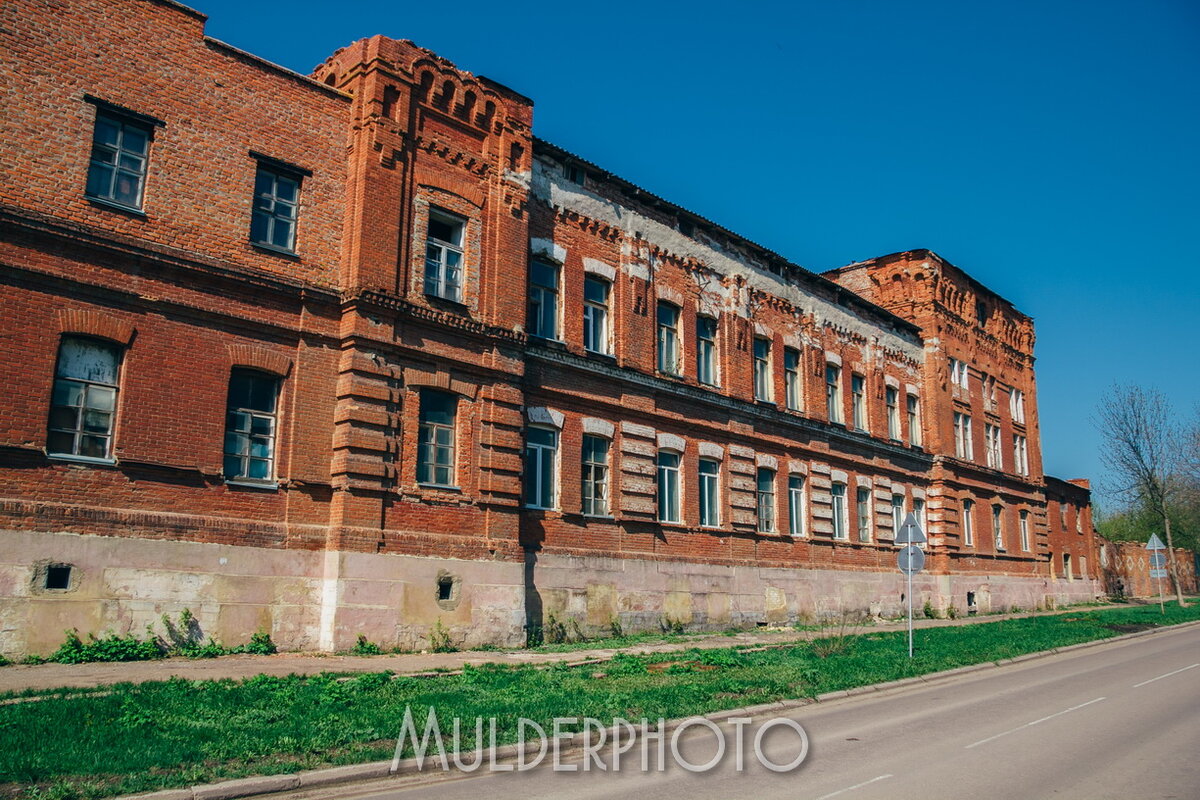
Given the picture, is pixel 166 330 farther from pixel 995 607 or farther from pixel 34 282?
pixel 995 607

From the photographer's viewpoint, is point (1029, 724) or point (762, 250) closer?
point (1029, 724)

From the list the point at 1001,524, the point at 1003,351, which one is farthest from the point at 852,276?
the point at 1001,524

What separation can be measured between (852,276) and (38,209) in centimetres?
3170

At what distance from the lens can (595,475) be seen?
21688mm

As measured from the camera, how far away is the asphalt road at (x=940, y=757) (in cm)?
777

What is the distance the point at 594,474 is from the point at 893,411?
16.9m

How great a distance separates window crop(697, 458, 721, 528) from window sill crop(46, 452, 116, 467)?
47.9ft

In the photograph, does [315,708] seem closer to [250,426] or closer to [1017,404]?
[250,426]

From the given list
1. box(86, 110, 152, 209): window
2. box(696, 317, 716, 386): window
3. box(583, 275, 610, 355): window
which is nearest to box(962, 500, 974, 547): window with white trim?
box(696, 317, 716, 386): window

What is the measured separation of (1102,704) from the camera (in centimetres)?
1316

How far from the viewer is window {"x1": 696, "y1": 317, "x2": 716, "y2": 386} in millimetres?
25500

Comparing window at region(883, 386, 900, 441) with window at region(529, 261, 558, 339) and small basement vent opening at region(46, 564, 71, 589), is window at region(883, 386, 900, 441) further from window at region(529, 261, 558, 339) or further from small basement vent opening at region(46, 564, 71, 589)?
small basement vent opening at region(46, 564, 71, 589)

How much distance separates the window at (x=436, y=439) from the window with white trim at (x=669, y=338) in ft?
24.4

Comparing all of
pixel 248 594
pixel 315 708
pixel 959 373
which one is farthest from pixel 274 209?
pixel 959 373
